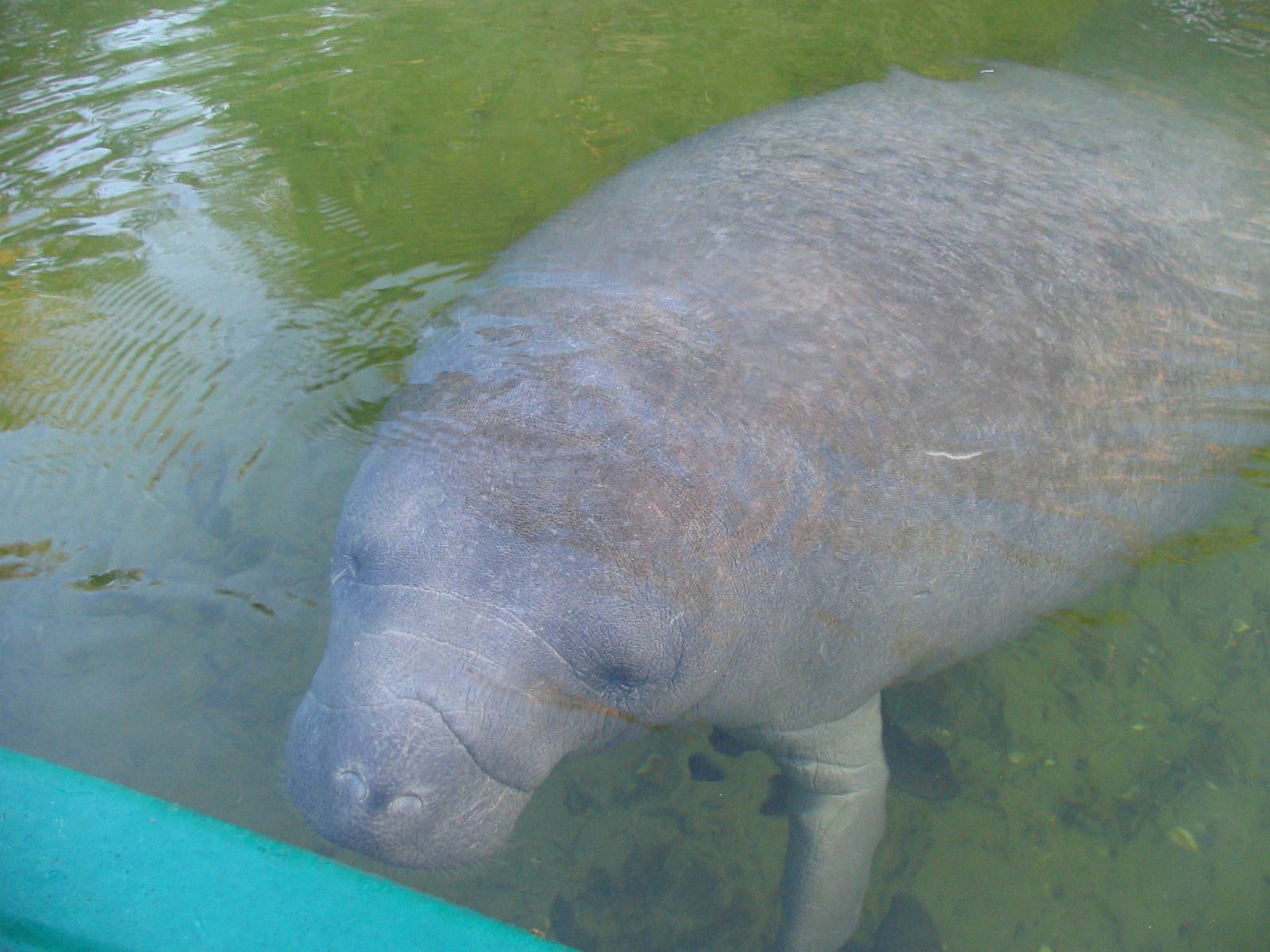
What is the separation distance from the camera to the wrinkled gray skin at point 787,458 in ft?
7.04

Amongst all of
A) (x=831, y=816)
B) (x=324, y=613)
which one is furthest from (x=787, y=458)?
(x=324, y=613)

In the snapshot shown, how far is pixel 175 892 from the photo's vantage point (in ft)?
5.51

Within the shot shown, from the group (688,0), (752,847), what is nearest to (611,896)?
(752,847)

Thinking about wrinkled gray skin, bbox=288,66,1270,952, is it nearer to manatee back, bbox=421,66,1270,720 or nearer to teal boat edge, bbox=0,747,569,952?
manatee back, bbox=421,66,1270,720

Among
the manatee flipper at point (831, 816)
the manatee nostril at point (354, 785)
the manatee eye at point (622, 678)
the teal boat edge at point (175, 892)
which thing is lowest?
the manatee flipper at point (831, 816)

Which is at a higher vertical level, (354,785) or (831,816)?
(354,785)

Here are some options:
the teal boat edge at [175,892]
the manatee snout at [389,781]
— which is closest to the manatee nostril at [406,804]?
the manatee snout at [389,781]

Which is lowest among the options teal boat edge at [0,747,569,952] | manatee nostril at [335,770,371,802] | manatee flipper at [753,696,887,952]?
manatee flipper at [753,696,887,952]

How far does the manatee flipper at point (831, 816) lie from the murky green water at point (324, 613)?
11cm

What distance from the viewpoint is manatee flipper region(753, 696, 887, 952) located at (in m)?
2.86

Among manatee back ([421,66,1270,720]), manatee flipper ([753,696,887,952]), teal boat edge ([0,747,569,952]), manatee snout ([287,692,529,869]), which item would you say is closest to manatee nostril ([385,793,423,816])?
manatee snout ([287,692,529,869])

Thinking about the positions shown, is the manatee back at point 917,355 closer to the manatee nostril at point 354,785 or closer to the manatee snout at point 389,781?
the manatee snout at point 389,781

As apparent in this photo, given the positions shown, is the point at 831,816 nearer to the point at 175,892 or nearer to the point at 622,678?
the point at 622,678

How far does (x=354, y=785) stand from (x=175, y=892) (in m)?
0.41
